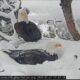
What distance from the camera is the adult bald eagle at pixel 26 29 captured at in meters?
1.96

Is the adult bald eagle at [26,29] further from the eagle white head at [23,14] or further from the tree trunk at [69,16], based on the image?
the tree trunk at [69,16]

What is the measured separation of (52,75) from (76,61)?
0.19 m

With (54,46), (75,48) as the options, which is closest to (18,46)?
(54,46)

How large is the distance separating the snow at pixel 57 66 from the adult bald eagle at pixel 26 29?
0.14 meters

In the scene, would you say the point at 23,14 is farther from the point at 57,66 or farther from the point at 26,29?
the point at 57,66

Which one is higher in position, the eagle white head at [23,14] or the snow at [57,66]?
the eagle white head at [23,14]

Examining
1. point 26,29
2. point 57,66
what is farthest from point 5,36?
point 57,66

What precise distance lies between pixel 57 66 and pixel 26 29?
0.33 metres

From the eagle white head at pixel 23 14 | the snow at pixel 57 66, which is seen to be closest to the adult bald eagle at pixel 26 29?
the eagle white head at pixel 23 14

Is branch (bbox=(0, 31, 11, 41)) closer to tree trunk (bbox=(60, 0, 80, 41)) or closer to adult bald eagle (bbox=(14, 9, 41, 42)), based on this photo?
adult bald eagle (bbox=(14, 9, 41, 42))

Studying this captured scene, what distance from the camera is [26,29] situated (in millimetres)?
1976

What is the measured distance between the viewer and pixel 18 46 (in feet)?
6.47

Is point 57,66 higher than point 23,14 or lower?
lower

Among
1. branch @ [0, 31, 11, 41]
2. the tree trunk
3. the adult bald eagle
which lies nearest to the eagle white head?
the adult bald eagle
